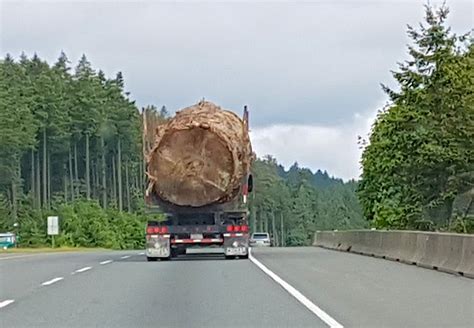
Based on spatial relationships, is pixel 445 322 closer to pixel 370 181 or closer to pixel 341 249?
pixel 341 249

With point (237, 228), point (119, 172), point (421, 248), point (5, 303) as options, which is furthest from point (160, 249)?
point (119, 172)

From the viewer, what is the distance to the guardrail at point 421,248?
2162 cm

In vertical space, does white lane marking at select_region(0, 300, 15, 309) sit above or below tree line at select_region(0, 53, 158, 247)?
below

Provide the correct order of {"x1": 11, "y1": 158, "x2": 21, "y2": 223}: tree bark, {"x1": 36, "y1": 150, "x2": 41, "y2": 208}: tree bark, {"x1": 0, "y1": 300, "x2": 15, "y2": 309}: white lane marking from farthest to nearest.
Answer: {"x1": 36, "y1": 150, "x2": 41, "y2": 208}: tree bark, {"x1": 11, "y1": 158, "x2": 21, "y2": 223}: tree bark, {"x1": 0, "y1": 300, "x2": 15, "y2": 309}: white lane marking

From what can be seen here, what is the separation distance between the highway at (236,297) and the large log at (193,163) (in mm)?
4053

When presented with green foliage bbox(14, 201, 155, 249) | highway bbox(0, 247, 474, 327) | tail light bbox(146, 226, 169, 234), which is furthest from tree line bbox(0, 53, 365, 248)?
highway bbox(0, 247, 474, 327)

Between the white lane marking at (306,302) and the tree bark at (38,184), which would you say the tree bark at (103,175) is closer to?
the tree bark at (38,184)

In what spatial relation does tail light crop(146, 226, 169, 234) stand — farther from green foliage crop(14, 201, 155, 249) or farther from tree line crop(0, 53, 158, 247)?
tree line crop(0, 53, 158, 247)

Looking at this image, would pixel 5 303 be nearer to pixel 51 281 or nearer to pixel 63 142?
pixel 51 281

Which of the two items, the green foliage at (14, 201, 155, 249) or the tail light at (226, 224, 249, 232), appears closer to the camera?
the tail light at (226, 224, 249, 232)

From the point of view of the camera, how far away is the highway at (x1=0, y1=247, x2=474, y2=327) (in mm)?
13797

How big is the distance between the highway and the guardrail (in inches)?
16.4

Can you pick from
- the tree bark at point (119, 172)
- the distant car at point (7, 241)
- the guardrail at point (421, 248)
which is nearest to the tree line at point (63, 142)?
the tree bark at point (119, 172)

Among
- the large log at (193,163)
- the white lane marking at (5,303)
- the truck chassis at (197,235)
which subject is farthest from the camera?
the truck chassis at (197,235)
